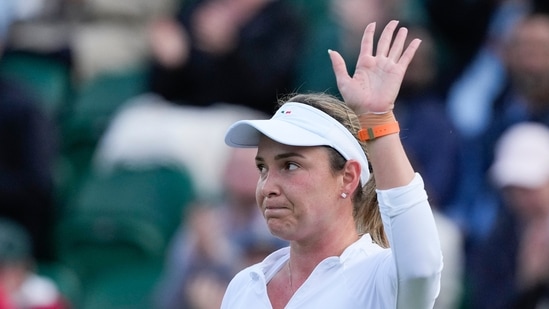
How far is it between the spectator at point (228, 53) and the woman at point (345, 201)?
4.54 meters

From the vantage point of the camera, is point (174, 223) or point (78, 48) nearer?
point (174, 223)

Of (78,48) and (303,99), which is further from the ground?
(78,48)

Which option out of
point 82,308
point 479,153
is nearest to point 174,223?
point 82,308

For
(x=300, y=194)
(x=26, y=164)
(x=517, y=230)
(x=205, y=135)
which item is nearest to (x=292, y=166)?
(x=300, y=194)

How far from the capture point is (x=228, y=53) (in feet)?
28.9

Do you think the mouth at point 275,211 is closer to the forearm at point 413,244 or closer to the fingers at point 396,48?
the forearm at point 413,244

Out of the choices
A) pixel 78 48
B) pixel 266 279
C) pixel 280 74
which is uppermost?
pixel 78 48

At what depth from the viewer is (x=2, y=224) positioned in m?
7.94

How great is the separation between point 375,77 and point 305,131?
28 centimetres

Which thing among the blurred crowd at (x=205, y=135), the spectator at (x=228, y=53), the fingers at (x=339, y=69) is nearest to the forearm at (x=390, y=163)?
the fingers at (x=339, y=69)

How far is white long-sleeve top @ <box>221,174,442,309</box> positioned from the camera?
333cm

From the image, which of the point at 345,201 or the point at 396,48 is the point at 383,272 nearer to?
the point at 345,201

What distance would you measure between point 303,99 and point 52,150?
16.6 feet

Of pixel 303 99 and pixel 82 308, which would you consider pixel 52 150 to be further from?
pixel 303 99
